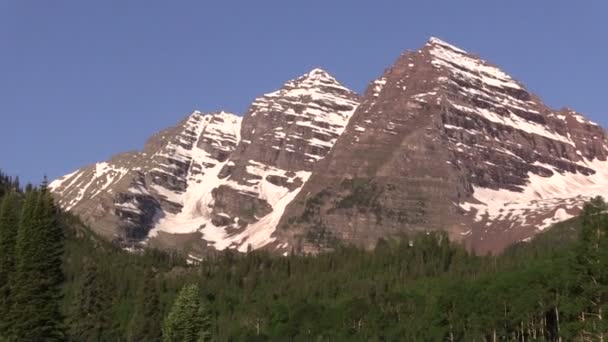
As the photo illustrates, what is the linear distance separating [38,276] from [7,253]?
31.7ft

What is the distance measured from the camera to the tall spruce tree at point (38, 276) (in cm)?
12544

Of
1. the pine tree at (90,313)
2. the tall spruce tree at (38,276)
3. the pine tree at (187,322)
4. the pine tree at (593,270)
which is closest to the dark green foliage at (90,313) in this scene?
the pine tree at (90,313)

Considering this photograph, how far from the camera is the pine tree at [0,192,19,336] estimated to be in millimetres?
129625

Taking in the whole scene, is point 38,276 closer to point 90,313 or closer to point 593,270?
point 90,313

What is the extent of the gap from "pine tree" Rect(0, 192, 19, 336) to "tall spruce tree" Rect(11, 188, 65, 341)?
87.6 inches

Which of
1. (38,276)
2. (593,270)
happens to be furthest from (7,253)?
(593,270)

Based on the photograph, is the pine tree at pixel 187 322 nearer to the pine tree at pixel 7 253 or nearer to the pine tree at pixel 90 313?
the pine tree at pixel 90 313

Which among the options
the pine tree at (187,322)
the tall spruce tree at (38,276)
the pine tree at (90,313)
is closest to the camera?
the tall spruce tree at (38,276)

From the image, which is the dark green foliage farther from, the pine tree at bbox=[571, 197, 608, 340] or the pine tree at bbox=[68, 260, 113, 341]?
the pine tree at bbox=[571, 197, 608, 340]

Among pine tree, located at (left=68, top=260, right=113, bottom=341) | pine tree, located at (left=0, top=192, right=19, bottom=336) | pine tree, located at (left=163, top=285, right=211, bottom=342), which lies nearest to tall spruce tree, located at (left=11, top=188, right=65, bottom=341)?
pine tree, located at (left=0, top=192, right=19, bottom=336)

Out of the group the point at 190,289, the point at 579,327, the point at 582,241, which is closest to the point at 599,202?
the point at 582,241

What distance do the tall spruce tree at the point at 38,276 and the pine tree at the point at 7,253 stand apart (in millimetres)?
2224

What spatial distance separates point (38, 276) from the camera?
417ft

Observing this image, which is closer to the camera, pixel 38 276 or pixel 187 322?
pixel 38 276
